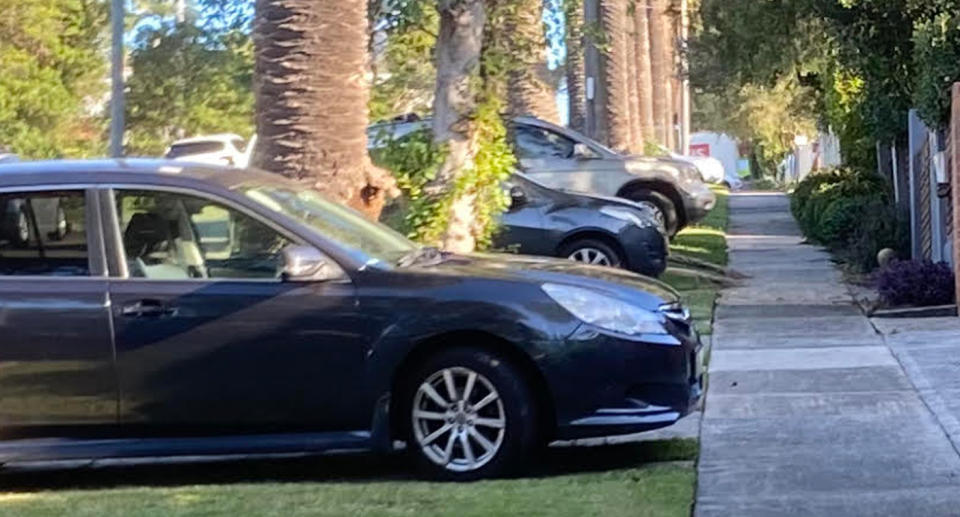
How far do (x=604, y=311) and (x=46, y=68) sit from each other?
1647 inches

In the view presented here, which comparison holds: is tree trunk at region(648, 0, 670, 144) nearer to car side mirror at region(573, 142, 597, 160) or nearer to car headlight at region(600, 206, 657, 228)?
car side mirror at region(573, 142, 597, 160)

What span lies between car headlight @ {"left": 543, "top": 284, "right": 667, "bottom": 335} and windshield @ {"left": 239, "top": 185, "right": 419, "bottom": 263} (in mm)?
912

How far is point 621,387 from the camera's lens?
8180 mm

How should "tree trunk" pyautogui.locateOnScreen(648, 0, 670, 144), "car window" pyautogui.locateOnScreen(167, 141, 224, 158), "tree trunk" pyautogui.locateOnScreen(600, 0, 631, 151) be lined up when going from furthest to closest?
"tree trunk" pyautogui.locateOnScreen(648, 0, 670, 144) → "car window" pyautogui.locateOnScreen(167, 141, 224, 158) → "tree trunk" pyautogui.locateOnScreen(600, 0, 631, 151)

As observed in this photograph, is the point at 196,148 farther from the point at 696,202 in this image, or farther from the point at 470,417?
the point at 470,417

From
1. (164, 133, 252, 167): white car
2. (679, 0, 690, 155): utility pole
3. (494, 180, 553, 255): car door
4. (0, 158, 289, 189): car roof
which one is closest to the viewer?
(0, 158, 289, 189): car roof

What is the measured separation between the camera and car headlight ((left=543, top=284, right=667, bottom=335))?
8.20 meters

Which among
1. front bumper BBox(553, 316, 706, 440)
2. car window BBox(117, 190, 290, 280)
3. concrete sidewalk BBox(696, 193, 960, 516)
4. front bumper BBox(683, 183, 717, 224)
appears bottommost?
concrete sidewalk BBox(696, 193, 960, 516)

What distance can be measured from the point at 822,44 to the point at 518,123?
447 cm

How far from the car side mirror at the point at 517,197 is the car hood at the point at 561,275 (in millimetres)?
7525

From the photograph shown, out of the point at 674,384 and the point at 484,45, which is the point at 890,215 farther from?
the point at 674,384

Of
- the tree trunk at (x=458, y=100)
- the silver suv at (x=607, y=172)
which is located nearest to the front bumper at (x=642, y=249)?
the tree trunk at (x=458, y=100)

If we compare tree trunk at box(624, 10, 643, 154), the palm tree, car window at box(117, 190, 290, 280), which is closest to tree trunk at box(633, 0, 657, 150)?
tree trunk at box(624, 10, 643, 154)

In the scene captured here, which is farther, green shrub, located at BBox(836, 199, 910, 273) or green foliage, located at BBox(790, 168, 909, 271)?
green foliage, located at BBox(790, 168, 909, 271)
